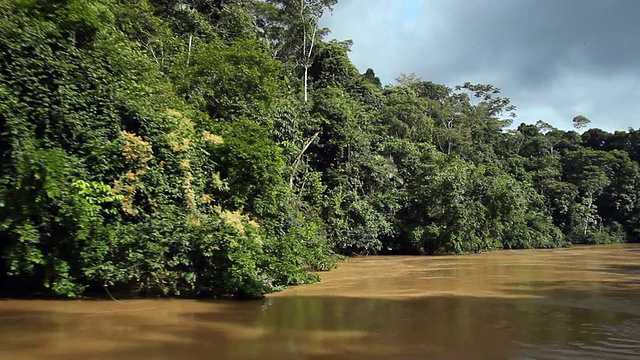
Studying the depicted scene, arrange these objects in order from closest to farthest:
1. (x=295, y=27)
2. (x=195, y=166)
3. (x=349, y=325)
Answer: (x=349, y=325), (x=195, y=166), (x=295, y=27)

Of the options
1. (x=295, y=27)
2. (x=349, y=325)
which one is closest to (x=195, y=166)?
(x=349, y=325)

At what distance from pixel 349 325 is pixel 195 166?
6.46 meters

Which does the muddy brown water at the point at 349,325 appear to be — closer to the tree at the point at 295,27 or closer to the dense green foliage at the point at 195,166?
the dense green foliage at the point at 195,166

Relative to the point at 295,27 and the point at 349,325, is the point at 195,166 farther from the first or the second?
the point at 295,27

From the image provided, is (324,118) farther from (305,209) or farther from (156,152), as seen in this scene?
(156,152)

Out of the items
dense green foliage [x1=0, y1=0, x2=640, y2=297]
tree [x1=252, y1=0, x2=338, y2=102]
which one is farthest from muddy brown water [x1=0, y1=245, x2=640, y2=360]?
tree [x1=252, y1=0, x2=338, y2=102]

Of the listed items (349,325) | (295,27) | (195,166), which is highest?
(295,27)

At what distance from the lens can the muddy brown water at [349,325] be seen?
5.34 meters

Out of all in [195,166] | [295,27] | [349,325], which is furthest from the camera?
[295,27]

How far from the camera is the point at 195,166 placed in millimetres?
11430

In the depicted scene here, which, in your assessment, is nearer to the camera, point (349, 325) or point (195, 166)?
point (349, 325)

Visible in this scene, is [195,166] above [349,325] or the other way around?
above

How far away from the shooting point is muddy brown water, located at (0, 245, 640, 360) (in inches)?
210

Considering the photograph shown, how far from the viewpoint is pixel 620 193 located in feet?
137
